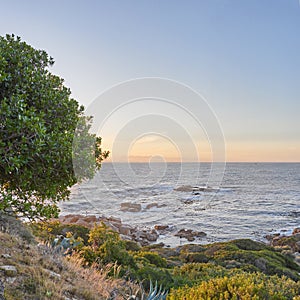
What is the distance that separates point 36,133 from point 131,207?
41470mm

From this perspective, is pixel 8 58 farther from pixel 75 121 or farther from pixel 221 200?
pixel 221 200

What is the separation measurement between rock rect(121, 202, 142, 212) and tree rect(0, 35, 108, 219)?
3804cm

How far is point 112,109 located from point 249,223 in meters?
32.0

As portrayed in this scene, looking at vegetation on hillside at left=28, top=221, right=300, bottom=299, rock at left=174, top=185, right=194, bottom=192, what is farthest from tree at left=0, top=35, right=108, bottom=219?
rock at left=174, top=185, right=194, bottom=192

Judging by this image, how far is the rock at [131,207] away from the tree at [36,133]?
125 feet

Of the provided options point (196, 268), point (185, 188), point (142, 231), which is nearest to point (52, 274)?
point (196, 268)

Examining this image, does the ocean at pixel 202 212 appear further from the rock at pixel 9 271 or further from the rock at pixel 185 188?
the rock at pixel 9 271

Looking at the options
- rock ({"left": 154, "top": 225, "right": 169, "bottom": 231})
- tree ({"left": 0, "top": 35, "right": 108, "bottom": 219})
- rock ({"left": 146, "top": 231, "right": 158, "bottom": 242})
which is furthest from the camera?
rock ({"left": 154, "top": 225, "right": 169, "bottom": 231})

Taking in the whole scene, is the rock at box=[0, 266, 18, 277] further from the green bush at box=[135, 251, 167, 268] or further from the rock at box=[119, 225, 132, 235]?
the rock at box=[119, 225, 132, 235]

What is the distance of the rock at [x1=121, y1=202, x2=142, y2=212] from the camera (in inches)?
1692

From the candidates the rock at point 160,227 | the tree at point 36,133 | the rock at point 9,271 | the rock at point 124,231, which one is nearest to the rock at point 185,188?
the rock at point 160,227

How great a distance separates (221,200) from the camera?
54875mm

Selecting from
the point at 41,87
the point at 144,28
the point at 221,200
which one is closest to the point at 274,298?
the point at 41,87

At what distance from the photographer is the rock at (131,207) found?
141 feet
